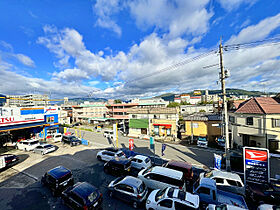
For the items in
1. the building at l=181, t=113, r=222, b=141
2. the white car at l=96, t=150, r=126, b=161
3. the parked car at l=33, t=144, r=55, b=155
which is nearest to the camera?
the white car at l=96, t=150, r=126, b=161

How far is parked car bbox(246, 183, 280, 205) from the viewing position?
7.30m

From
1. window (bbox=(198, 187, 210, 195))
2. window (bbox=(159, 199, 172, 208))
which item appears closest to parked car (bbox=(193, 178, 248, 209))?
window (bbox=(198, 187, 210, 195))

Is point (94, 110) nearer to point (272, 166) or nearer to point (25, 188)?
point (25, 188)

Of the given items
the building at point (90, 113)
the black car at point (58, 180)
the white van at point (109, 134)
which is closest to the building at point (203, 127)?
the white van at point (109, 134)

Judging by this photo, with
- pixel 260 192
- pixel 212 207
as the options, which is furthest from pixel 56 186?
pixel 260 192

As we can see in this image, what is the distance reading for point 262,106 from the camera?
16.1 meters

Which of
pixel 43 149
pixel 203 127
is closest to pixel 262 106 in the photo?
pixel 203 127

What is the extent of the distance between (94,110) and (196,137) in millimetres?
47214

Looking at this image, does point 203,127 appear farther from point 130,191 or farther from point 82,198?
point 82,198

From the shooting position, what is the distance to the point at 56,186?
321 inches

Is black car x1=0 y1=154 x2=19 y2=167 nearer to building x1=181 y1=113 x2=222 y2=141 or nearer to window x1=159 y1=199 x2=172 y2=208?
window x1=159 y1=199 x2=172 y2=208

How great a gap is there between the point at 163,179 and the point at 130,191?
8.36 feet

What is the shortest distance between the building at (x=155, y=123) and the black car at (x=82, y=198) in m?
20.2

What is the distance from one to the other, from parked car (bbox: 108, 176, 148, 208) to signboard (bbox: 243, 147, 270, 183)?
27.9ft
